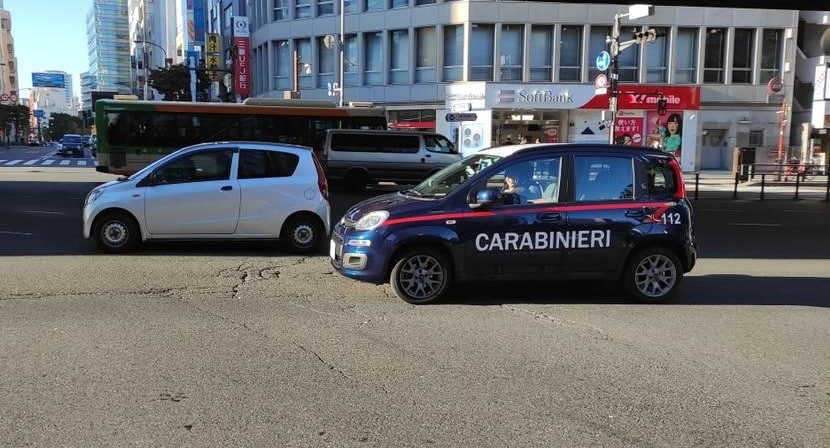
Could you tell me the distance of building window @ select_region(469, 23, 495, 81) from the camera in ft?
119

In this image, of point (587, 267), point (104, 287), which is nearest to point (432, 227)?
point (587, 267)

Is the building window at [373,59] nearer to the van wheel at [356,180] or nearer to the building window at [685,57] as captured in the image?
the building window at [685,57]

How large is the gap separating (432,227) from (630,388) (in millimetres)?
2836

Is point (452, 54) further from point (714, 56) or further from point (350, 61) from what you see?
point (714, 56)

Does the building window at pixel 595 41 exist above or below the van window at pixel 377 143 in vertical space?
above

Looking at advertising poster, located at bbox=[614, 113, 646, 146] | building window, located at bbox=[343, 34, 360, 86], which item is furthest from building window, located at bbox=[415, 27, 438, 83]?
advertising poster, located at bbox=[614, 113, 646, 146]

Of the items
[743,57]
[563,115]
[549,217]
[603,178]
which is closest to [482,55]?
[563,115]

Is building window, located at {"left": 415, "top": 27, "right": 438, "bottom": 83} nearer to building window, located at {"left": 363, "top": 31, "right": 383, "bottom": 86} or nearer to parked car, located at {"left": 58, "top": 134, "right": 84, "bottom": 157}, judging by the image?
building window, located at {"left": 363, "top": 31, "right": 383, "bottom": 86}

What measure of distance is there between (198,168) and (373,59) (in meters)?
30.7

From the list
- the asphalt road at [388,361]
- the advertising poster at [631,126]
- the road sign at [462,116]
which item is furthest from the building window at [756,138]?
the asphalt road at [388,361]

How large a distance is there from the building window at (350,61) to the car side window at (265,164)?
98.9ft

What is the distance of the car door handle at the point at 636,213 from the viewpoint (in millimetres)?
7242

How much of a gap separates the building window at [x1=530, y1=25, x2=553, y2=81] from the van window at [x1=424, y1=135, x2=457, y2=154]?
52.5 feet

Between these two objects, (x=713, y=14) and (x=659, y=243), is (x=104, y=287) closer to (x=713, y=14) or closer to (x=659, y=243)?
(x=659, y=243)
